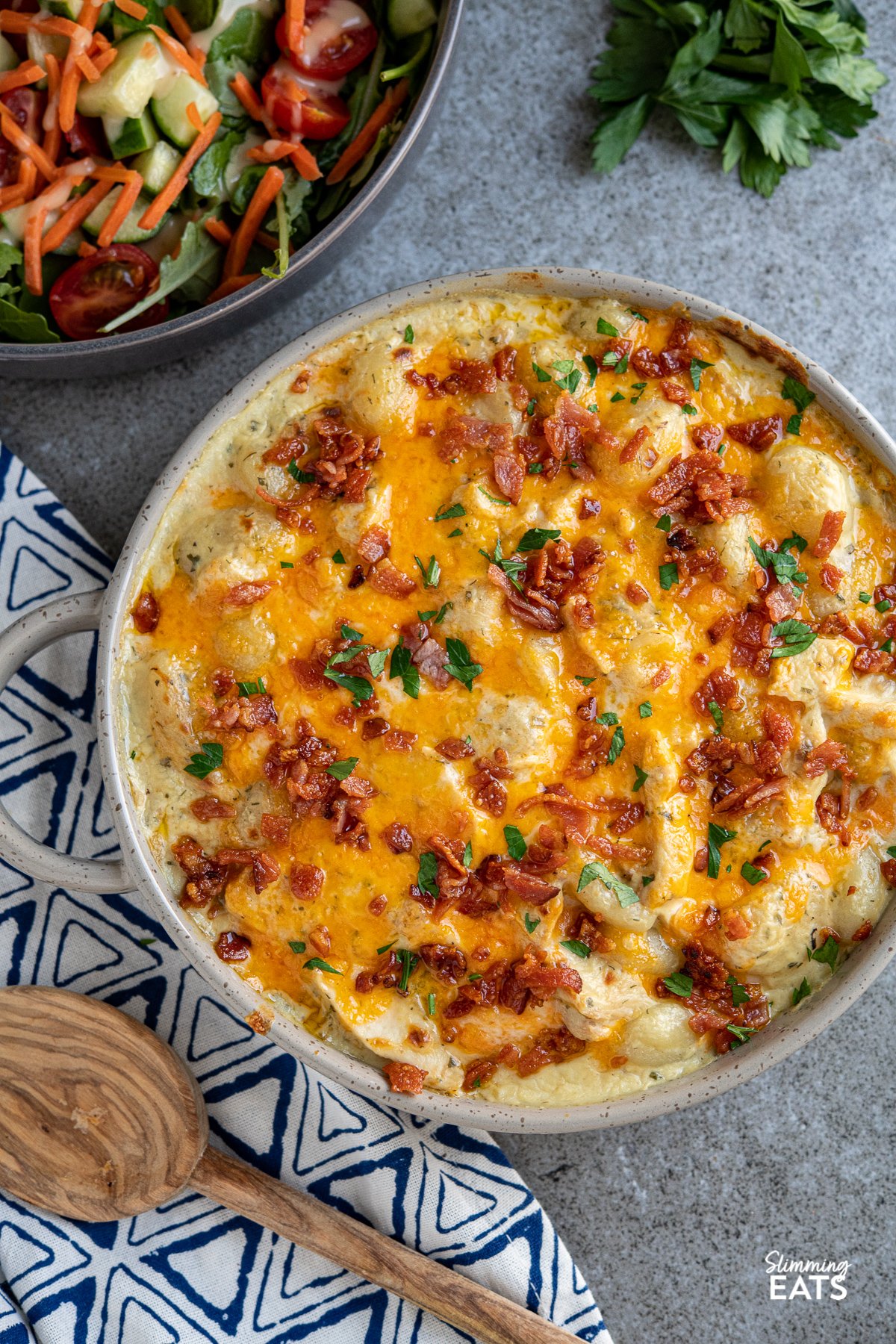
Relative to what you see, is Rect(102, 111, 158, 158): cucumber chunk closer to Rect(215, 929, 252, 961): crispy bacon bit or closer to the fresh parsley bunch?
the fresh parsley bunch

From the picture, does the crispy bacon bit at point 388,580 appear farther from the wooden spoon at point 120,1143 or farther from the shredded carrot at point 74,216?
the wooden spoon at point 120,1143

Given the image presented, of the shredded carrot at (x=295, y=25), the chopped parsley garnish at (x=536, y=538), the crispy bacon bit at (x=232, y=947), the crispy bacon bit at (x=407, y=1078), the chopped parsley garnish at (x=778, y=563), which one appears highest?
the shredded carrot at (x=295, y=25)

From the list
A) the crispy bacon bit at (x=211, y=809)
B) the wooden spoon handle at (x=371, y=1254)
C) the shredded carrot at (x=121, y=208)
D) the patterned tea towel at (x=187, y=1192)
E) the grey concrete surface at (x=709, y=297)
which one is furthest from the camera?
the grey concrete surface at (x=709, y=297)

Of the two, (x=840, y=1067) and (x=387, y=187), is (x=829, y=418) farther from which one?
(x=840, y=1067)

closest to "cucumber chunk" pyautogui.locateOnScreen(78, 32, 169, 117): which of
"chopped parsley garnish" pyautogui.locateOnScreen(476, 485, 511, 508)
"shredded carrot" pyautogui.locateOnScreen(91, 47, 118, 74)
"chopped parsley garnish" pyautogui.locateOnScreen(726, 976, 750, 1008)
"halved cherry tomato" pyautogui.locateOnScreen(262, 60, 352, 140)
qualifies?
"shredded carrot" pyautogui.locateOnScreen(91, 47, 118, 74)

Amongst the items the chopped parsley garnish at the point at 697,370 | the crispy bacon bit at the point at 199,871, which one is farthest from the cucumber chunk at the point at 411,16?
the crispy bacon bit at the point at 199,871

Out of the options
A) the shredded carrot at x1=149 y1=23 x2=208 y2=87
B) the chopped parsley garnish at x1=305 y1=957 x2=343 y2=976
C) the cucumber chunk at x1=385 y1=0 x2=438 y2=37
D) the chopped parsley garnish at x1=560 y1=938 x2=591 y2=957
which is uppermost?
the cucumber chunk at x1=385 y1=0 x2=438 y2=37

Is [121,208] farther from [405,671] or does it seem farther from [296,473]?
[405,671]
